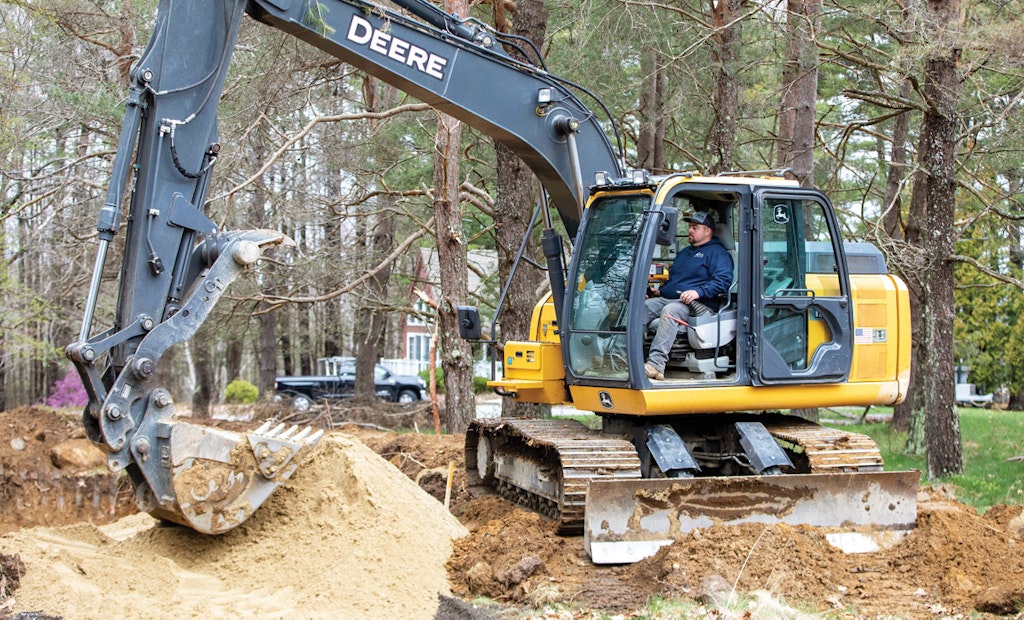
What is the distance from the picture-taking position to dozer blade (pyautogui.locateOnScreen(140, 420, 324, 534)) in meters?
5.86

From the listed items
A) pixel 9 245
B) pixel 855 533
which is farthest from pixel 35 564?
pixel 9 245

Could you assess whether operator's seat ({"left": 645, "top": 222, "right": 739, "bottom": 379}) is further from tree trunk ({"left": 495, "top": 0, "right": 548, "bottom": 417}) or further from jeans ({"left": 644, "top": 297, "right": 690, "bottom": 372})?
tree trunk ({"left": 495, "top": 0, "right": 548, "bottom": 417})

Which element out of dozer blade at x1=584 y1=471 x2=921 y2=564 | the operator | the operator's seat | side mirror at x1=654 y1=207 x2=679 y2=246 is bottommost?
dozer blade at x1=584 y1=471 x2=921 y2=564

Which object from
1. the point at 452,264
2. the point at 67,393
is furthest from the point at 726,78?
the point at 67,393

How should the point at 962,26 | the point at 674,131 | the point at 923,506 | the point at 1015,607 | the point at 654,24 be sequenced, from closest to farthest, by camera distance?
the point at 1015,607 → the point at 923,506 → the point at 962,26 → the point at 654,24 → the point at 674,131

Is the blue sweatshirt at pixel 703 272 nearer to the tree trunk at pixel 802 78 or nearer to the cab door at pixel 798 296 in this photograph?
the cab door at pixel 798 296

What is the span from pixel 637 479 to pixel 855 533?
1.51m

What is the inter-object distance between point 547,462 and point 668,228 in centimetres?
187

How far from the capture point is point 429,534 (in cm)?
652

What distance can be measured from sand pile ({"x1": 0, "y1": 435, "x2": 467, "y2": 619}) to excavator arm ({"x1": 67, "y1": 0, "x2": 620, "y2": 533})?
236 mm

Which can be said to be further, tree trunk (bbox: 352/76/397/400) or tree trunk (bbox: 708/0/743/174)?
tree trunk (bbox: 352/76/397/400)

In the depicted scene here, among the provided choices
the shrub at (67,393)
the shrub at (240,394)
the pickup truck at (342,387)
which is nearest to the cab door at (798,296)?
the pickup truck at (342,387)

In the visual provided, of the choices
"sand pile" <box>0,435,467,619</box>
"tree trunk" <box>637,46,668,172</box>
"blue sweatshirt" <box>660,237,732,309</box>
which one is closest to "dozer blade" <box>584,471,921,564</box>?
"sand pile" <box>0,435,467,619</box>

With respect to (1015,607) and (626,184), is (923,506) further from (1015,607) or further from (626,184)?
(626,184)
